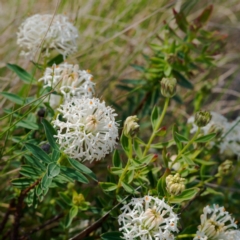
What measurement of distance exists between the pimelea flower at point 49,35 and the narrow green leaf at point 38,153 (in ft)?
1.68

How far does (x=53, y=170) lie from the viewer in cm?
172

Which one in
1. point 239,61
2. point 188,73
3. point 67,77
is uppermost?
point 67,77

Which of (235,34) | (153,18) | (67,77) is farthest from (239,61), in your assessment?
(67,77)

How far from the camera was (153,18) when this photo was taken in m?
4.07

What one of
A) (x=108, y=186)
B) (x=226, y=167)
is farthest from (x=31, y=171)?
(x=226, y=167)

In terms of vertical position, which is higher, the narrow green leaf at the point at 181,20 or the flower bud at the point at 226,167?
the narrow green leaf at the point at 181,20

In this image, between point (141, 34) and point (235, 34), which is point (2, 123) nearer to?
point (141, 34)

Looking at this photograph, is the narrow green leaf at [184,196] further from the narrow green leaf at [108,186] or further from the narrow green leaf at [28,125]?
→ the narrow green leaf at [28,125]

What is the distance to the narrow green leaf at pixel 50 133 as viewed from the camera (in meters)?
1.76

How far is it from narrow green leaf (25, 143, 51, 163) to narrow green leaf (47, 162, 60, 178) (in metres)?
0.04

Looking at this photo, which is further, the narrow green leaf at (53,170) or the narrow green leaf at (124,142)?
the narrow green leaf at (124,142)

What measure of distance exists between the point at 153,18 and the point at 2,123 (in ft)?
6.08

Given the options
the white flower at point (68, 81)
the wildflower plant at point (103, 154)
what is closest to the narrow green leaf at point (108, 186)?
the wildflower plant at point (103, 154)

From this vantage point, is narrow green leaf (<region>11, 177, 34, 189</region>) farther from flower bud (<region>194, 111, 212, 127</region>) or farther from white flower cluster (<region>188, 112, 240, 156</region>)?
white flower cluster (<region>188, 112, 240, 156</region>)
